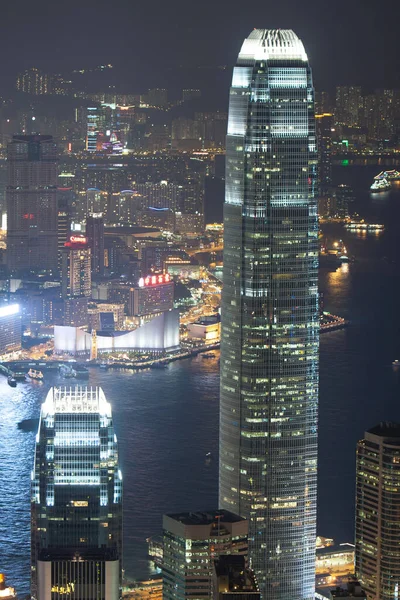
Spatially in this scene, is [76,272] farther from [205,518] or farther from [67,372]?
[205,518]

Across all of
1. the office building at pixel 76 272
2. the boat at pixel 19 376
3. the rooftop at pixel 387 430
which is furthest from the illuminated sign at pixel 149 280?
the rooftop at pixel 387 430

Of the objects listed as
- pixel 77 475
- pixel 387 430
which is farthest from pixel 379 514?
pixel 77 475

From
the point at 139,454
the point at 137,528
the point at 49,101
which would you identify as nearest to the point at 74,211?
the point at 49,101

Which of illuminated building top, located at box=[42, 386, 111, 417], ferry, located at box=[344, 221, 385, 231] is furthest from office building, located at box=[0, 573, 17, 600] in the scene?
ferry, located at box=[344, 221, 385, 231]

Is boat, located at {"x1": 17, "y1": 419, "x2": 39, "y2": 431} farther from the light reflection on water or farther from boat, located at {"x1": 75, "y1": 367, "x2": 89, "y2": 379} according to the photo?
boat, located at {"x1": 75, "y1": 367, "x2": 89, "y2": 379}

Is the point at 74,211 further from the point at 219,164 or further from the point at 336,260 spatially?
the point at 336,260
